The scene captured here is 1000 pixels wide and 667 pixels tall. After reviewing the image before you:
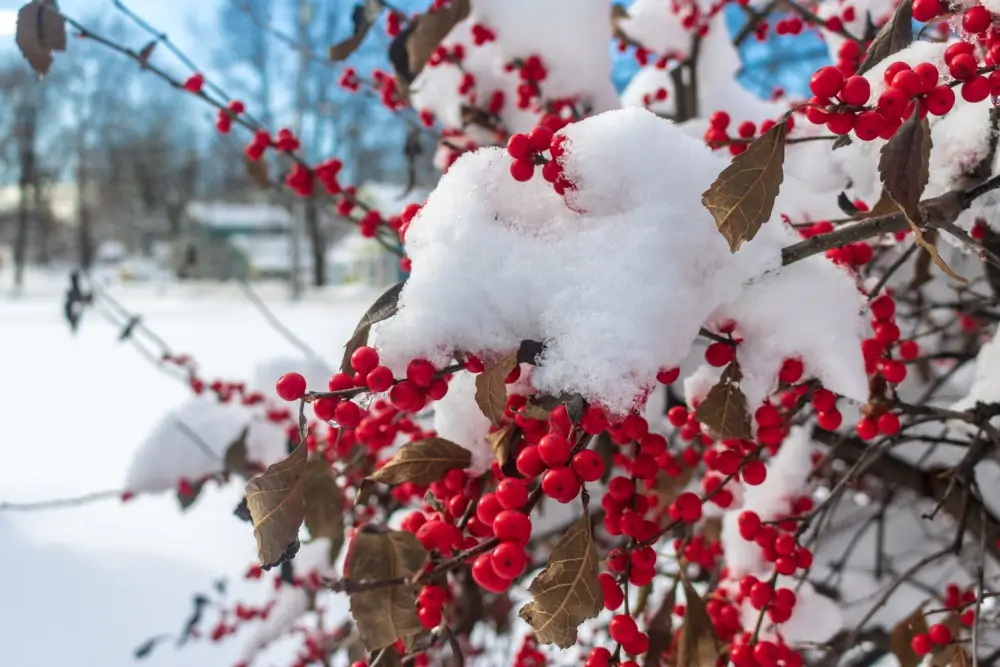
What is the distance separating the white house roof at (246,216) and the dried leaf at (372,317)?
5656 mm

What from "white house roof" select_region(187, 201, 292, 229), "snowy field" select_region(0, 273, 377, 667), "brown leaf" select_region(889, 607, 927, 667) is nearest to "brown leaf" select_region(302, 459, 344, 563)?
"brown leaf" select_region(889, 607, 927, 667)

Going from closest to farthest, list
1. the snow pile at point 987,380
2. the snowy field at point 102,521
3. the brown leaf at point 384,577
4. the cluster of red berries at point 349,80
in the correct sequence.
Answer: the brown leaf at point 384,577 < the snow pile at point 987,380 < the cluster of red berries at point 349,80 < the snowy field at point 102,521

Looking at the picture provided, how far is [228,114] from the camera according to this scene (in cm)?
82

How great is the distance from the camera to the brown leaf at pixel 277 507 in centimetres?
40

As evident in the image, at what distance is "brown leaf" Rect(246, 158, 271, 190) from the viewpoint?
1.00m

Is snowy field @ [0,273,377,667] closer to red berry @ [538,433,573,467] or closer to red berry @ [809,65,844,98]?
red berry @ [538,433,573,467]

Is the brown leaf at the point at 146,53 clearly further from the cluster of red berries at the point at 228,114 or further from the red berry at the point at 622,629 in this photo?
the red berry at the point at 622,629

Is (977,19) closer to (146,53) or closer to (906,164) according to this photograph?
(906,164)

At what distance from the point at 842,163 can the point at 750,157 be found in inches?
15.8

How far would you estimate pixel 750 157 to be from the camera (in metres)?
0.37

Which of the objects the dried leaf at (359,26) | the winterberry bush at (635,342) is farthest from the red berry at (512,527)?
the dried leaf at (359,26)

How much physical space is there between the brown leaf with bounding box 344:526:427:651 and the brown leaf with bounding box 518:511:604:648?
0.29 ft

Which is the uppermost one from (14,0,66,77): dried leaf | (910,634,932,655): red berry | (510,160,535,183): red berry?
(14,0,66,77): dried leaf

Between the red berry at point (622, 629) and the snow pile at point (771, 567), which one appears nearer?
the red berry at point (622, 629)
